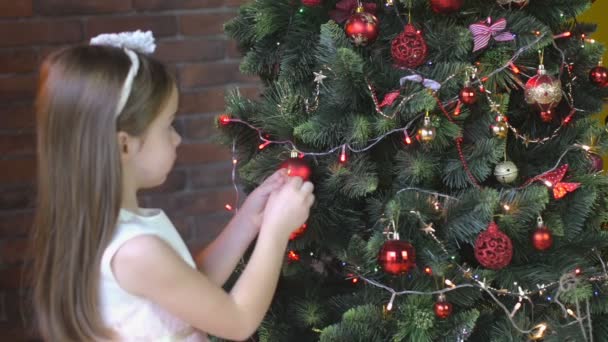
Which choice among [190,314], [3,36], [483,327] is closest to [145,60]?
[190,314]

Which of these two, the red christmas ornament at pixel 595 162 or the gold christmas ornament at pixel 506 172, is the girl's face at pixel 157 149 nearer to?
the gold christmas ornament at pixel 506 172

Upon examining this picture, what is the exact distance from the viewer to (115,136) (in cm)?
95

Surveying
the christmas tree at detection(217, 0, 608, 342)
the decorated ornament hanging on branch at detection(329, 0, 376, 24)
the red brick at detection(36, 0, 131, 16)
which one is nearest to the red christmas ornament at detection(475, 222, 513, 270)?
the christmas tree at detection(217, 0, 608, 342)

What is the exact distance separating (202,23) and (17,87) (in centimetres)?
47

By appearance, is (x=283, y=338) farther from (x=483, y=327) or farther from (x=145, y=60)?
(x=145, y=60)

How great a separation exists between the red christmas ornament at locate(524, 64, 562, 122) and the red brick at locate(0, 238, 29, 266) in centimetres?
128

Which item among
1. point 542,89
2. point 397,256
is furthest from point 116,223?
point 542,89

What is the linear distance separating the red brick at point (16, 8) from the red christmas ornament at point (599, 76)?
1.26 metres

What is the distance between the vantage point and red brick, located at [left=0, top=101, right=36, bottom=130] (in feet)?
5.88

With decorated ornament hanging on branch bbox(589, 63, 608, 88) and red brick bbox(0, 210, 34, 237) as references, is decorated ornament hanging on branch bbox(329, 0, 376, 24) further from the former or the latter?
red brick bbox(0, 210, 34, 237)

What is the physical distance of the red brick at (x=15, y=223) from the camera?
183 cm

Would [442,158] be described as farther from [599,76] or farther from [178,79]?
[178,79]

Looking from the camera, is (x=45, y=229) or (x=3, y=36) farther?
(x=3, y=36)

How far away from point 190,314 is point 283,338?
1.01ft
